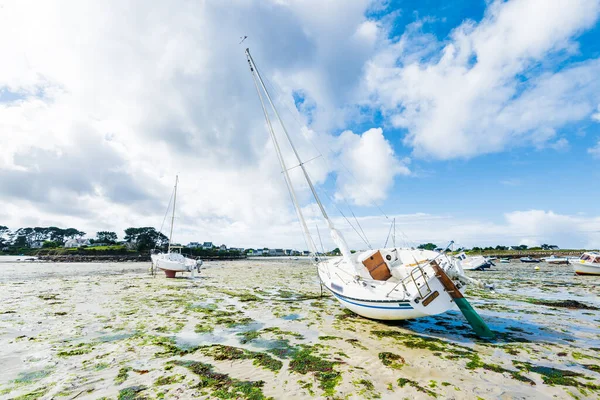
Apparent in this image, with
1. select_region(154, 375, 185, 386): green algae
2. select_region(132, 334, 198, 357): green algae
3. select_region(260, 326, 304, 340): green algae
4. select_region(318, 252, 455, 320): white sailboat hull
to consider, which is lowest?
select_region(260, 326, 304, 340): green algae

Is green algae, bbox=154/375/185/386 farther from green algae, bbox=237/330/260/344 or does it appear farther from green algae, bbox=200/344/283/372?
green algae, bbox=237/330/260/344

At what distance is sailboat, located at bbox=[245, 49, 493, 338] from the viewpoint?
9.23 m

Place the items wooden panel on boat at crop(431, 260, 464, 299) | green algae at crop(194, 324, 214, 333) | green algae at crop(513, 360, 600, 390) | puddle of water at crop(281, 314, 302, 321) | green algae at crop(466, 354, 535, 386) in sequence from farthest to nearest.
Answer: puddle of water at crop(281, 314, 302, 321), green algae at crop(194, 324, 214, 333), wooden panel on boat at crop(431, 260, 464, 299), green algae at crop(466, 354, 535, 386), green algae at crop(513, 360, 600, 390)

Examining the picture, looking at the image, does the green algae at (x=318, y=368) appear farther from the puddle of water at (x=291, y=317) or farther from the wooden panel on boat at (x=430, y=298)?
the wooden panel on boat at (x=430, y=298)

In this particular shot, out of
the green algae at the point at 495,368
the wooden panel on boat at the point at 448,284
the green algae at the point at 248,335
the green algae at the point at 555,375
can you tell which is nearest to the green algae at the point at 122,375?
the green algae at the point at 248,335

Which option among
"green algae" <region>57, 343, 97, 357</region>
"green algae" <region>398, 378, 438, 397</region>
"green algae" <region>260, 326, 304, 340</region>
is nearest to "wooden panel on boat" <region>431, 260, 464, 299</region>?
"green algae" <region>398, 378, 438, 397</region>

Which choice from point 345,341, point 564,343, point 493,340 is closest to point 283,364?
point 345,341

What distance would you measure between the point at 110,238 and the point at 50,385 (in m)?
133

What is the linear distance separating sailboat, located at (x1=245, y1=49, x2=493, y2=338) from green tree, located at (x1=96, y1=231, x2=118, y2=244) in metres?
124

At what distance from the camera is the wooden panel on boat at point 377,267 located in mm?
12977

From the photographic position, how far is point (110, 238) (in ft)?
371

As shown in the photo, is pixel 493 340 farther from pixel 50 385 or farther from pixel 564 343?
pixel 50 385

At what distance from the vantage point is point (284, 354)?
781 cm

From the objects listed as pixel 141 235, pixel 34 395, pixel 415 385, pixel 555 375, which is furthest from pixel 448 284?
pixel 141 235
